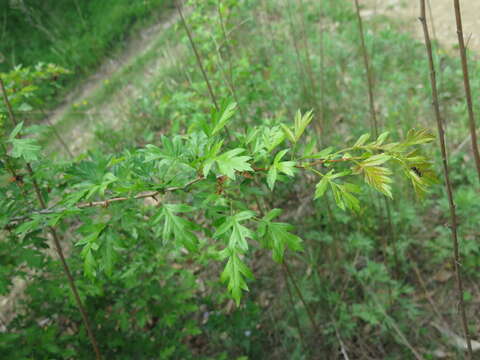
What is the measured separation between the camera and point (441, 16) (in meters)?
4.33

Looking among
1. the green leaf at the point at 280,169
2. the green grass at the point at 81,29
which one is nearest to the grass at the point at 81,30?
the green grass at the point at 81,29

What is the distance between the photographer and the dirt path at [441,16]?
3.81 meters

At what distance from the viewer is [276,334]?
213 centimetres

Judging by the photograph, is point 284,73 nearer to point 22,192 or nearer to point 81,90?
point 22,192

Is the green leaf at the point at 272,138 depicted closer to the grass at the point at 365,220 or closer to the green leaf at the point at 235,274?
the grass at the point at 365,220

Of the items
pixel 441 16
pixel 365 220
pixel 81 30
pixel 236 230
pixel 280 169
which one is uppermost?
pixel 81 30

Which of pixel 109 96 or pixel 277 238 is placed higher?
pixel 277 238

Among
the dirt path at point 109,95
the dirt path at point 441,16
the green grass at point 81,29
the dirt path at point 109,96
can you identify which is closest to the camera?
the dirt path at point 441,16

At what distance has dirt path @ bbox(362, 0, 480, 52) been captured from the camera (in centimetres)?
381

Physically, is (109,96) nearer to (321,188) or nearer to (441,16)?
(441,16)

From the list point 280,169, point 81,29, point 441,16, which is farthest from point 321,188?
point 81,29

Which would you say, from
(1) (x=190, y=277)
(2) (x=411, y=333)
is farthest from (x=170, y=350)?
(2) (x=411, y=333)

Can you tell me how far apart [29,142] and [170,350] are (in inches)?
45.3

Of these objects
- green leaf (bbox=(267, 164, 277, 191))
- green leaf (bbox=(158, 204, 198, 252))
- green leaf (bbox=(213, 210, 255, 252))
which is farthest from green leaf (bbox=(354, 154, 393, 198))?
green leaf (bbox=(158, 204, 198, 252))
